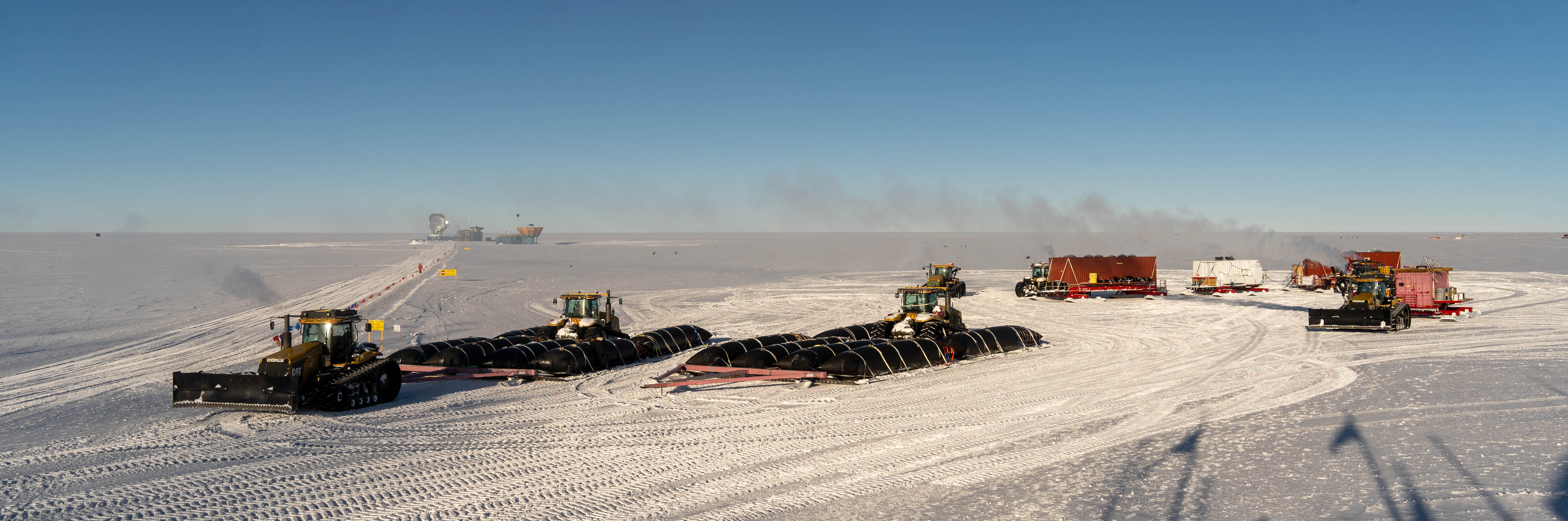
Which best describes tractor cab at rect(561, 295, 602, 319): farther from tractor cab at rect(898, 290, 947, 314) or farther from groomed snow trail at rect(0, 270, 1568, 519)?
tractor cab at rect(898, 290, 947, 314)

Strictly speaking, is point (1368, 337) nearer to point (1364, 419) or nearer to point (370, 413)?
point (1364, 419)

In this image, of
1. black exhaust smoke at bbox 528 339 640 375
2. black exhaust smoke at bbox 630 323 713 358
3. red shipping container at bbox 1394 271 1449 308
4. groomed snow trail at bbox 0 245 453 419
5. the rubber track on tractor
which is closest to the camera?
the rubber track on tractor

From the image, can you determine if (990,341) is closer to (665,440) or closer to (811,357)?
(811,357)

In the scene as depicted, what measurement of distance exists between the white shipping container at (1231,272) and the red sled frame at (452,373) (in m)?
40.1

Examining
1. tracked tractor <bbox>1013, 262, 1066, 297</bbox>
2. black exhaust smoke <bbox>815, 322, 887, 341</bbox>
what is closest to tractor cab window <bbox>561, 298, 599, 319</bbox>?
black exhaust smoke <bbox>815, 322, 887, 341</bbox>

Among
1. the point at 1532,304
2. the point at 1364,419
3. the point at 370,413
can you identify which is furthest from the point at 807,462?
the point at 1532,304

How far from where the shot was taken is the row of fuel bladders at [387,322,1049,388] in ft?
62.3

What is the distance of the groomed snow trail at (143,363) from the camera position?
54.9 ft

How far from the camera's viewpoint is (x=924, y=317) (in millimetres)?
25062

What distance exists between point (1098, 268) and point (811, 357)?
2991cm

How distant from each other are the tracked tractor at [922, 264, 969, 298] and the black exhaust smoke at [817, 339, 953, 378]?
1678 cm

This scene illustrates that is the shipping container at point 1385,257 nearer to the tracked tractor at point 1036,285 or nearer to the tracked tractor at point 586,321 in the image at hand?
the tracked tractor at point 1036,285

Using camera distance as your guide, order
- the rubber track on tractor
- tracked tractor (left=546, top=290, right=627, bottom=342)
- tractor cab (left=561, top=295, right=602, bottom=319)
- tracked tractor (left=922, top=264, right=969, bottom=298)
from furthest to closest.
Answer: tracked tractor (left=922, top=264, right=969, bottom=298)
tractor cab (left=561, top=295, right=602, bottom=319)
tracked tractor (left=546, top=290, right=627, bottom=342)
the rubber track on tractor

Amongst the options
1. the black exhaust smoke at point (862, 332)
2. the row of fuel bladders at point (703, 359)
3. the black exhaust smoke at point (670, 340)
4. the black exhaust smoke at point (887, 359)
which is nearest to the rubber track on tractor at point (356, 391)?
the row of fuel bladders at point (703, 359)
